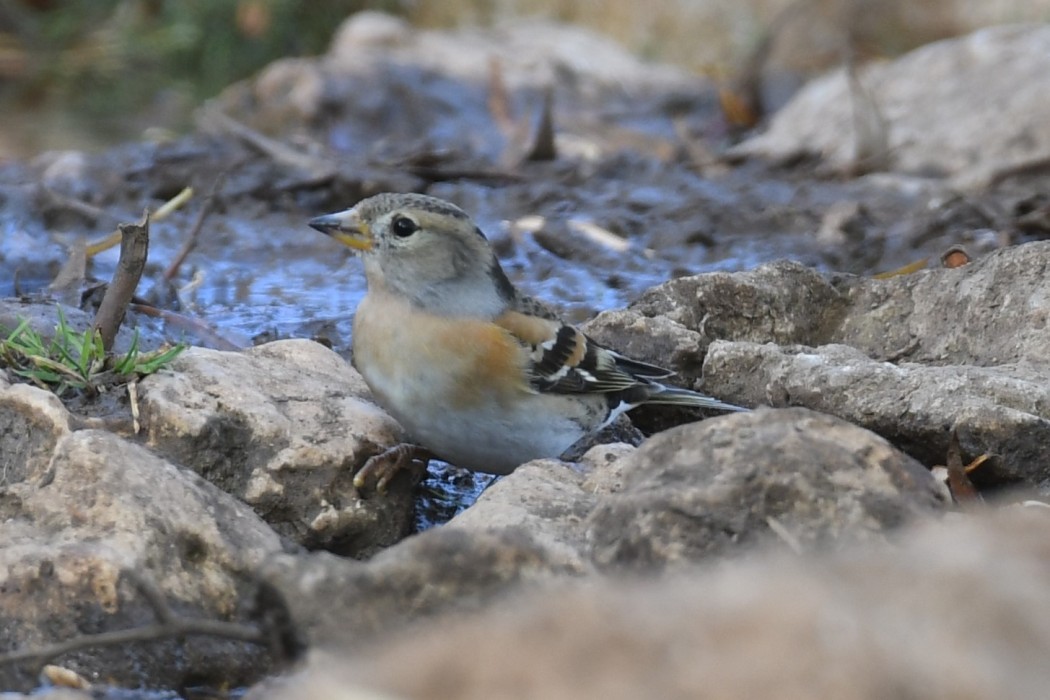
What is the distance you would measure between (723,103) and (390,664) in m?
10.4

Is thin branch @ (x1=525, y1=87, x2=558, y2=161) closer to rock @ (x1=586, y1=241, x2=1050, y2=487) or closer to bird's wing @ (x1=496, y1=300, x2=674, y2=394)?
rock @ (x1=586, y1=241, x2=1050, y2=487)

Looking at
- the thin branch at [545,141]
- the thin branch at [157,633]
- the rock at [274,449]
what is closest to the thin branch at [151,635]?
the thin branch at [157,633]

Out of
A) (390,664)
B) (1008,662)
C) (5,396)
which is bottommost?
(5,396)

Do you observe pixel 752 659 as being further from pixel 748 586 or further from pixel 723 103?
pixel 723 103

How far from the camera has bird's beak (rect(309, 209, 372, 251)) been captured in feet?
16.7

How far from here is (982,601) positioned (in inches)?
80.6

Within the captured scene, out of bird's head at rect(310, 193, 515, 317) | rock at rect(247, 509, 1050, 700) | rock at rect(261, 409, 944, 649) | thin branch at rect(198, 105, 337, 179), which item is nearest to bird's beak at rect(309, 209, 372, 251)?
bird's head at rect(310, 193, 515, 317)

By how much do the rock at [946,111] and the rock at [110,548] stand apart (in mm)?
6381

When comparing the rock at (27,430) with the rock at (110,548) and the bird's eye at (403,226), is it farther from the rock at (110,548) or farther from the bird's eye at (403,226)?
the bird's eye at (403,226)

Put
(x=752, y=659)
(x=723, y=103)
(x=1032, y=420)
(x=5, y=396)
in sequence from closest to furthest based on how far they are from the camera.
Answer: (x=752, y=659) → (x=5, y=396) → (x=1032, y=420) → (x=723, y=103)

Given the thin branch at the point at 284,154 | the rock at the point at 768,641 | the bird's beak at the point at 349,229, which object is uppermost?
the rock at the point at 768,641

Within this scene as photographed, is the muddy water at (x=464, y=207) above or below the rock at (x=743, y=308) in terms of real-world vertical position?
below

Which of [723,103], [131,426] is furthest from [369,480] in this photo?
[723,103]

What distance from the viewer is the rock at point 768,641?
1889mm
